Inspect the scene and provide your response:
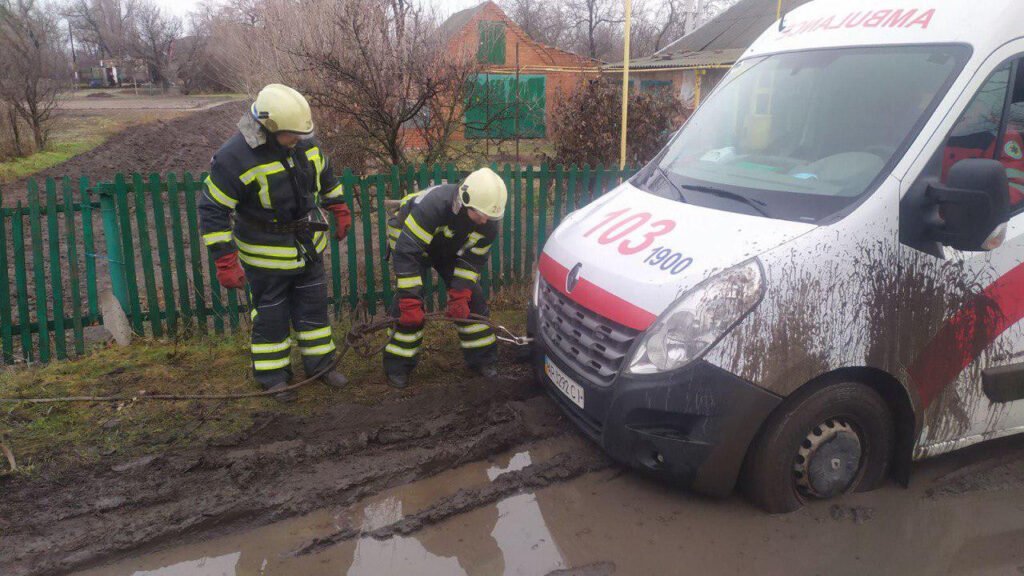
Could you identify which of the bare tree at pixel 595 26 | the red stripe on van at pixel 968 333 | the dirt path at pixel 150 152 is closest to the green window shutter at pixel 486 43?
the red stripe on van at pixel 968 333

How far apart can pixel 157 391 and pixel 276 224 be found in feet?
4.54

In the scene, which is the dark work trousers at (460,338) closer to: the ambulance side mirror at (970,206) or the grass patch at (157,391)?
the grass patch at (157,391)

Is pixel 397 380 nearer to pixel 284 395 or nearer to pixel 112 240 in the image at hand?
pixel 284 395

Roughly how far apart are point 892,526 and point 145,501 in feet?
11.7

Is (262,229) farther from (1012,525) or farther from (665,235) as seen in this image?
(1012,525)

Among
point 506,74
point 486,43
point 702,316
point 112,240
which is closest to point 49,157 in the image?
point 506,74

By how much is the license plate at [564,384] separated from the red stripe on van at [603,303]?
1.31 ft

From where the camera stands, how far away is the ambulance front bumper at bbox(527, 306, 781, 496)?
9.98ft

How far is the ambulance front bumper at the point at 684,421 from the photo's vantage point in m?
3.04

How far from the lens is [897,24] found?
11.8ft

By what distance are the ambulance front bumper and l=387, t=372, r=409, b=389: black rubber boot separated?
5.70 feet

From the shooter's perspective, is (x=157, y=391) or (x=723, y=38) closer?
(x=157, y=391)

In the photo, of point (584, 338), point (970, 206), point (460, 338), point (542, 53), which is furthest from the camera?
point (542, 53)

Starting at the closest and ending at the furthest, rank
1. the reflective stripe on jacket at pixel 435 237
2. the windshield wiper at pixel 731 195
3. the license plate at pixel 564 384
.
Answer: the windshield wiper at pixel 731 195
the license plate at pixel 564 384
the reflective stripe on jacket at pixel 435 237
